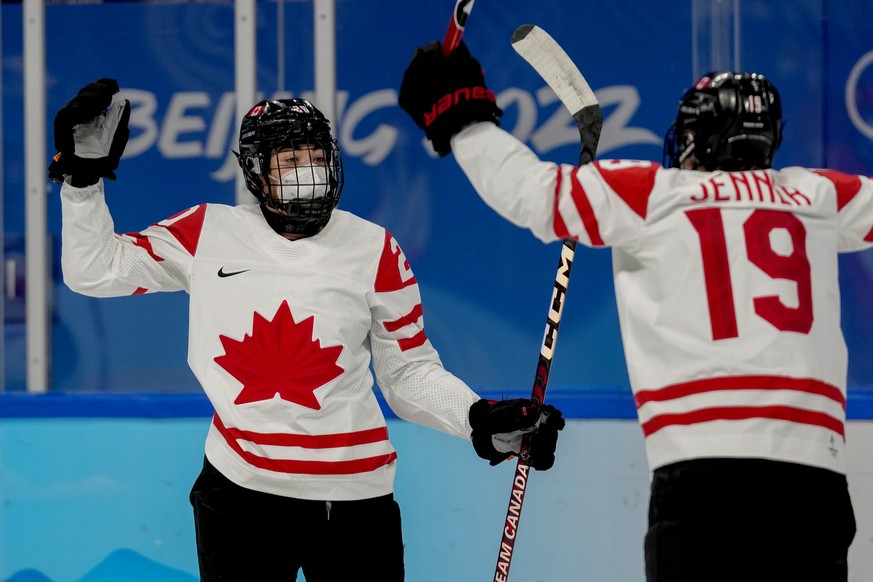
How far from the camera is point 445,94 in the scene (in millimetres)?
1710

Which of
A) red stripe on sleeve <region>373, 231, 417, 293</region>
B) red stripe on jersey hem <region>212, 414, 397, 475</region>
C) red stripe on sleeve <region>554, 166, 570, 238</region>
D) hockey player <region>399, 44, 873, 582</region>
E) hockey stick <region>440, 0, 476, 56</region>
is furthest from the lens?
red stripe on sleeve <region>373, 231, 417, 293</region>

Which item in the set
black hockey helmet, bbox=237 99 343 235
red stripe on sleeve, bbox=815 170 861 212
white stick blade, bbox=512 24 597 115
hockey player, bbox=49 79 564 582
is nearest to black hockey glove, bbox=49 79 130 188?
hockey player, bbox=49 79 564 582

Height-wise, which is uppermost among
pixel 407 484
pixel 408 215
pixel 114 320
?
pixel 408 215

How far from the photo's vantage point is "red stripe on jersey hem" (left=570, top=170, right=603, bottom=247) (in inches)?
63.2

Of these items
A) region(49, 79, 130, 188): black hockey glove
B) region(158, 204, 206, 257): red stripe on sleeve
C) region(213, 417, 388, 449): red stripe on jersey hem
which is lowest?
region(213, 417, 388, 449): red stripe on jersey hem

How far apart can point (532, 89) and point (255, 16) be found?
0.97 m

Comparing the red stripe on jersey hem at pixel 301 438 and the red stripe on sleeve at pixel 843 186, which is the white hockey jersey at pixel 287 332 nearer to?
the red stripe on jersey hem at pixel 301 438

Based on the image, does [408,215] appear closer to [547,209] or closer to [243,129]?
[243,129]

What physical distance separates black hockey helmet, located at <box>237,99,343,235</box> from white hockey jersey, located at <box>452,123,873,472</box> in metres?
0.49

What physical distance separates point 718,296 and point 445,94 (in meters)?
0.46

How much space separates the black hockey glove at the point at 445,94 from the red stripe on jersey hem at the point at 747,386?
0.45m

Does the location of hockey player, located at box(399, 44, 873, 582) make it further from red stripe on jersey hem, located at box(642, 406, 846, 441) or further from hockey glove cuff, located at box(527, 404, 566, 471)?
hockey glove cuff, located at box(527, 404, 566, 471)

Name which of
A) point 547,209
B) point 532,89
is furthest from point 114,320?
point 547,209

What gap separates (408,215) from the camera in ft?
12.6
